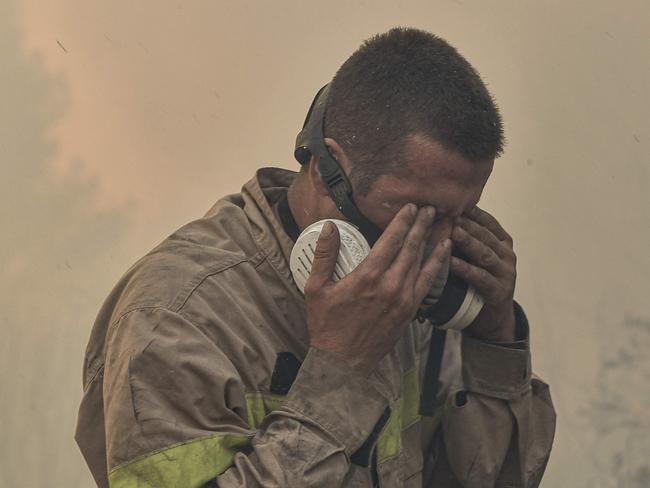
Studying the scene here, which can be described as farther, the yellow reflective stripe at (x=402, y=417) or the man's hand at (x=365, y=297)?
the yellow reflective stripe at (x=402, y=417)

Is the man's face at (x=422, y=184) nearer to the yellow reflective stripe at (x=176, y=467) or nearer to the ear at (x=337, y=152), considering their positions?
the ear at (x=337, y=152)

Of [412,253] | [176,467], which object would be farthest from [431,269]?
[176,467]

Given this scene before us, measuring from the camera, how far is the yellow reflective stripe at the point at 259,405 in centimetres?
179

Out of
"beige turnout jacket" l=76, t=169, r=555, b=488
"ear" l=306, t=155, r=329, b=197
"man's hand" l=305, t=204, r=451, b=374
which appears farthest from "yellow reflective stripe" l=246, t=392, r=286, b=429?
"ear" l=306, t=155, r=329, b=197

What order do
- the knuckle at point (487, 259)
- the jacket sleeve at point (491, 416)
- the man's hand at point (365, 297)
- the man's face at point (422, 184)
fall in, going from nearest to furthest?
1. the man's hand at point (365, 297)
2. the man's face at point (422, 184)
3. the knuckle at point (487, 259)
4. the jacket sleeve at point (491, 416)

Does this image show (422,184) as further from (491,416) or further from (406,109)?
(491,416)

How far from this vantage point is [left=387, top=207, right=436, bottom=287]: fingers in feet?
5.72

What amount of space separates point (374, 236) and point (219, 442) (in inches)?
17.8

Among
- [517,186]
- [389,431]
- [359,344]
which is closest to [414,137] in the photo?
[359,344]

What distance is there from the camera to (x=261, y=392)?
181 centimetres

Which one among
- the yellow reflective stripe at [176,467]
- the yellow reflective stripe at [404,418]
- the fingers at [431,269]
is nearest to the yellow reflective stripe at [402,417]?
the yellow reflective stripe at [404,418]

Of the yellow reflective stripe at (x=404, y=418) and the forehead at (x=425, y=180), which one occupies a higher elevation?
the forehead at (x=425, y=180)

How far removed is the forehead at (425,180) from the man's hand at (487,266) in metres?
0.08

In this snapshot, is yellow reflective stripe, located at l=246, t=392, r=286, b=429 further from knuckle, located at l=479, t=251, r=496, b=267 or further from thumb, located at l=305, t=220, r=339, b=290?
knuckle, located at l=479, t=251, r=496, b=267
